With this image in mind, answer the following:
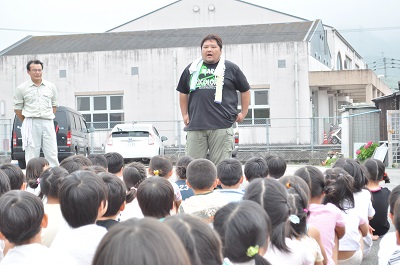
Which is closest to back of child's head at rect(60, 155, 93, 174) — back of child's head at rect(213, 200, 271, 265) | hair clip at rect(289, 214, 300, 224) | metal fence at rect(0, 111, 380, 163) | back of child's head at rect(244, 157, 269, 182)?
back of child's head at rect(244, 157, 269, 182)

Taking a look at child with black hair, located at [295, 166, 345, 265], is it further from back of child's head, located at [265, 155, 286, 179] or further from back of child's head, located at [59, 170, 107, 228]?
back of child's head, located at [265, 155, 286, 179]

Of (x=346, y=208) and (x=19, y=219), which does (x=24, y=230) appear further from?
(x=346, y=208)

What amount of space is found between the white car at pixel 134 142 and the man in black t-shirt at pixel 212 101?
1151cm

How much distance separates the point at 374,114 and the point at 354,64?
28782 millimetres

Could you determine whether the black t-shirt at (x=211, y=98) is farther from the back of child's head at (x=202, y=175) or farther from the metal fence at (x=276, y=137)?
the metal fence at (x=276, y=137)

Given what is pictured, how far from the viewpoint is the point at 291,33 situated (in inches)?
1212

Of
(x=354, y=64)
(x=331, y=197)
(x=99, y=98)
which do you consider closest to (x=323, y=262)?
(x=331, y=197)

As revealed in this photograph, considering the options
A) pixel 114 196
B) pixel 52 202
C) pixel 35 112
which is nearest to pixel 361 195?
pixel 114 196

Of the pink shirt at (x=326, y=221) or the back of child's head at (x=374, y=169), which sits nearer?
the pink shirt at (x=326, y=221)

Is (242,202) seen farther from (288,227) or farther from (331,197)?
(331,197)

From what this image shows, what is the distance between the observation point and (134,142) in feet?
62.9

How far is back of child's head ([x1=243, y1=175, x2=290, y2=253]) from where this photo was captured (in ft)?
11.8

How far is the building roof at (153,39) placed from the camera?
2966 centimetres

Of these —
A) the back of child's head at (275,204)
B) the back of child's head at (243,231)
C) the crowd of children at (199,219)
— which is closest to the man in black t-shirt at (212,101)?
the crowd of children at (199,219)
